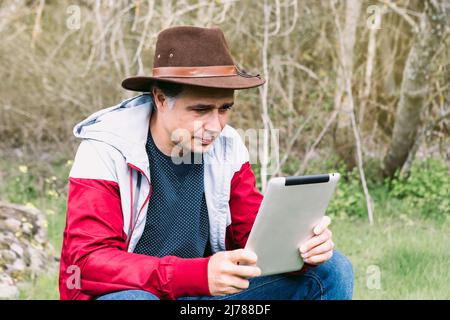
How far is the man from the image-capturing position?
220cm

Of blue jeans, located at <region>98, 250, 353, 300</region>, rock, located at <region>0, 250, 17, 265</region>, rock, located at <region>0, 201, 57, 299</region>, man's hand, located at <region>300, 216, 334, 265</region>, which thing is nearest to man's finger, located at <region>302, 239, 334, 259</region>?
man's hand, located at <region>300, 216, 334, 265</region>

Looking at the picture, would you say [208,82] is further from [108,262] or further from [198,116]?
[108,262]

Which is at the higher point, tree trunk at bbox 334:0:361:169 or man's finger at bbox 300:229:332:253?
tree trunk at bbox 334:0:361:169

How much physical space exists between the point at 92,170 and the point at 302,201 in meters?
0.64

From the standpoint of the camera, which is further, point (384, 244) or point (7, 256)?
point (384, 244)

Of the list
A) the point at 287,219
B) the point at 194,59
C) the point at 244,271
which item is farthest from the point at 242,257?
the point at 194,59

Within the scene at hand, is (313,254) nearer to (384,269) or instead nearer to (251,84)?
(251,84)

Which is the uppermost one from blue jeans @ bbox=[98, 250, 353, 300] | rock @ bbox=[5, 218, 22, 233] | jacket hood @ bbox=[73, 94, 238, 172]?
jacket hood @ bbox=[73, 94, 238, 172]

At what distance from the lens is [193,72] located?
245cm

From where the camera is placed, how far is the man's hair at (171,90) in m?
2.49

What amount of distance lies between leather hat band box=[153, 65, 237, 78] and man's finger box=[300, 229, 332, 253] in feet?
1.97

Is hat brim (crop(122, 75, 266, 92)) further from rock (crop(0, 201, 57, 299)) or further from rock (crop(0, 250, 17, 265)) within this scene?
rock (crop(0, 250, 17, 265))

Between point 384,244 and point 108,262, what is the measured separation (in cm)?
260
